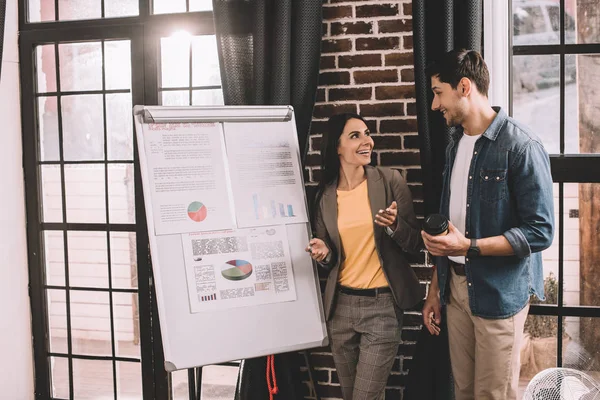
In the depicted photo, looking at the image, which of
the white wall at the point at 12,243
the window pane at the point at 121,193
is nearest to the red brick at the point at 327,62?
the window pane at the point at 121,193

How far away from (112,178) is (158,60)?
72 cm

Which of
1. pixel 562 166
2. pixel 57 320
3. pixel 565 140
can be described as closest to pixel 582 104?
pixel 565 140

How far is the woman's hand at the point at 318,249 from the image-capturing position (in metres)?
2.15

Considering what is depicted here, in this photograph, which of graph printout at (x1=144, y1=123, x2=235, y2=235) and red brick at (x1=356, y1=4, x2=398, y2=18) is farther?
red brick at (x1=356, y1=4, x2=398, y2=18)

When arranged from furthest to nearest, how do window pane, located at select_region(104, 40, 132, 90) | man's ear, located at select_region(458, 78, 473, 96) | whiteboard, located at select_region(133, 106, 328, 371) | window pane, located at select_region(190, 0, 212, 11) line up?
window pane, located at select_region(104, 40, 132, 90) → window pane, located at select_region(190, 0, 212, 11) → whiteboard, located at select_region(133, 106, 328, 371) → man's ear, located at select_region(458, 78, 473, 96)

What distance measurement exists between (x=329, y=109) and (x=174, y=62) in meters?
0.94

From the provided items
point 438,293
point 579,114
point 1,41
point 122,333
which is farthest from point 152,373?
point 579,114

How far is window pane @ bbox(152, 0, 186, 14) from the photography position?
290 cm

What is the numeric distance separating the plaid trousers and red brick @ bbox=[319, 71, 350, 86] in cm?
102

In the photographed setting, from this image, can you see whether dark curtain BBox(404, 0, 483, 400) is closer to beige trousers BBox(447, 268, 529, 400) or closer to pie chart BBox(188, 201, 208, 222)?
beige trousers BBox(447, 268, 529, 400)

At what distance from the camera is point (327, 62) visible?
2.60 meters

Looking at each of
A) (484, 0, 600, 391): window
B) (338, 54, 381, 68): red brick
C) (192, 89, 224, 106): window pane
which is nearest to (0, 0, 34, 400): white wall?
(192, 89, 224, 106): window pane

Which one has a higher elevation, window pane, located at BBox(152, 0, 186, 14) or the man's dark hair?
window pane, located at BBox(152, 0, 186, 14)

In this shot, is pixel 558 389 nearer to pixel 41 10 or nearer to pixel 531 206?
pixel 531 206
